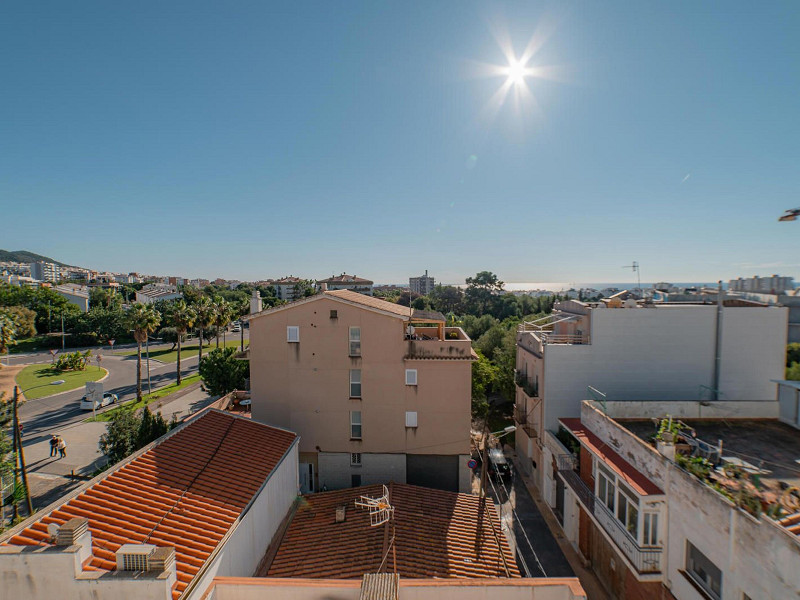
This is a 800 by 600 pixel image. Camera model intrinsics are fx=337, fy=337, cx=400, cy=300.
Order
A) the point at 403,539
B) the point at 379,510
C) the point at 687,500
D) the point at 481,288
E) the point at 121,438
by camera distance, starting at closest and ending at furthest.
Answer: the point at 687,500 < the point at 403,539 < the point at 379,510 < the point at 121,438 < the point at 481,288

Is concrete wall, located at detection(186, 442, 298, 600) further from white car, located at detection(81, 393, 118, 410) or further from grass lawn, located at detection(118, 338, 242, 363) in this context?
grass lawn, located at detection(118, 338, 242, 363)

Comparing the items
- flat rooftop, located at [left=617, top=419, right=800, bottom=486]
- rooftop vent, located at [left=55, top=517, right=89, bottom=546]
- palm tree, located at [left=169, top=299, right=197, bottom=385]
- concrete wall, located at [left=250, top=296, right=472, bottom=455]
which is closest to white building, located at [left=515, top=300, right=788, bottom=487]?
flat rooftop, located at [left=617, top=419, right=800, bottom=486]

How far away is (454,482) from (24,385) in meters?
46.9

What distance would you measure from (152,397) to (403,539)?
3160cm

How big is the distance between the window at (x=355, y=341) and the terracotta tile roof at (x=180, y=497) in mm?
5083

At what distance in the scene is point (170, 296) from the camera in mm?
97438

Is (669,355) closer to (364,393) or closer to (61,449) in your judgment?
(364,393)

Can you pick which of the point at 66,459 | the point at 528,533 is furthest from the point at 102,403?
the point at 528,533

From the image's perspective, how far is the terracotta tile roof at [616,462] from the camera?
991cm

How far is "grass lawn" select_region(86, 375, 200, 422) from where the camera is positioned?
27669 millimetres

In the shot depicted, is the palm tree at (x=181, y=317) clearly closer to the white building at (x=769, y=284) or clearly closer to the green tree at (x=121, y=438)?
the green tree at (x=121, y=438)

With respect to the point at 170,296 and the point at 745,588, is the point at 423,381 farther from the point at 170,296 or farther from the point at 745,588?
the point at 170,296

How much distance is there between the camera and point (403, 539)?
37.7ft

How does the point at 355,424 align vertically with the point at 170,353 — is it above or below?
above
